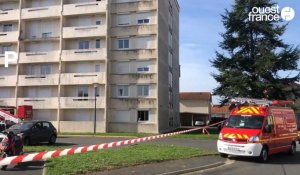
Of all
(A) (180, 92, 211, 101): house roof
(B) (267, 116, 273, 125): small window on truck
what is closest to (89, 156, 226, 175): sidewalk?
(B) (267, 116, 273, 125): small window on truck

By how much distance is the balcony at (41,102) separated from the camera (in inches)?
1964

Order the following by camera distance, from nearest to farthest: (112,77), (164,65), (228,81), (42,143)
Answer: (42,143) → (228,81) → (112,77) → (164,65)

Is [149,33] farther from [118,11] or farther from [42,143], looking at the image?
[42,143]

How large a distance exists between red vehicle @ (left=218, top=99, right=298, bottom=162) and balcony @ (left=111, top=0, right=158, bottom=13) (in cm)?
2955

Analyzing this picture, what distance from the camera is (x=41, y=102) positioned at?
166 ft

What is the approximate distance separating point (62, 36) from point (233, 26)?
19.6m

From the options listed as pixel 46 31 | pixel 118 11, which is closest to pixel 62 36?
pixel 46 31

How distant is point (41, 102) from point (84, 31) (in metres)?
9.67

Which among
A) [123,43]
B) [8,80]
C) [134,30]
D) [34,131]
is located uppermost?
[134,30]

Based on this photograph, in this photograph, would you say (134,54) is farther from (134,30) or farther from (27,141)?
(27,141)

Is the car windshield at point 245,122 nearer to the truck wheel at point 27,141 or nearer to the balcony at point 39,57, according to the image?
the truck wheel at point 27,141

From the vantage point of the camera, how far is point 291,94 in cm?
4662

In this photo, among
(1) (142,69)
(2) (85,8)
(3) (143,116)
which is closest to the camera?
(3) (143,116)

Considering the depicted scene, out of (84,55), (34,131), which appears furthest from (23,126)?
(84,55)
